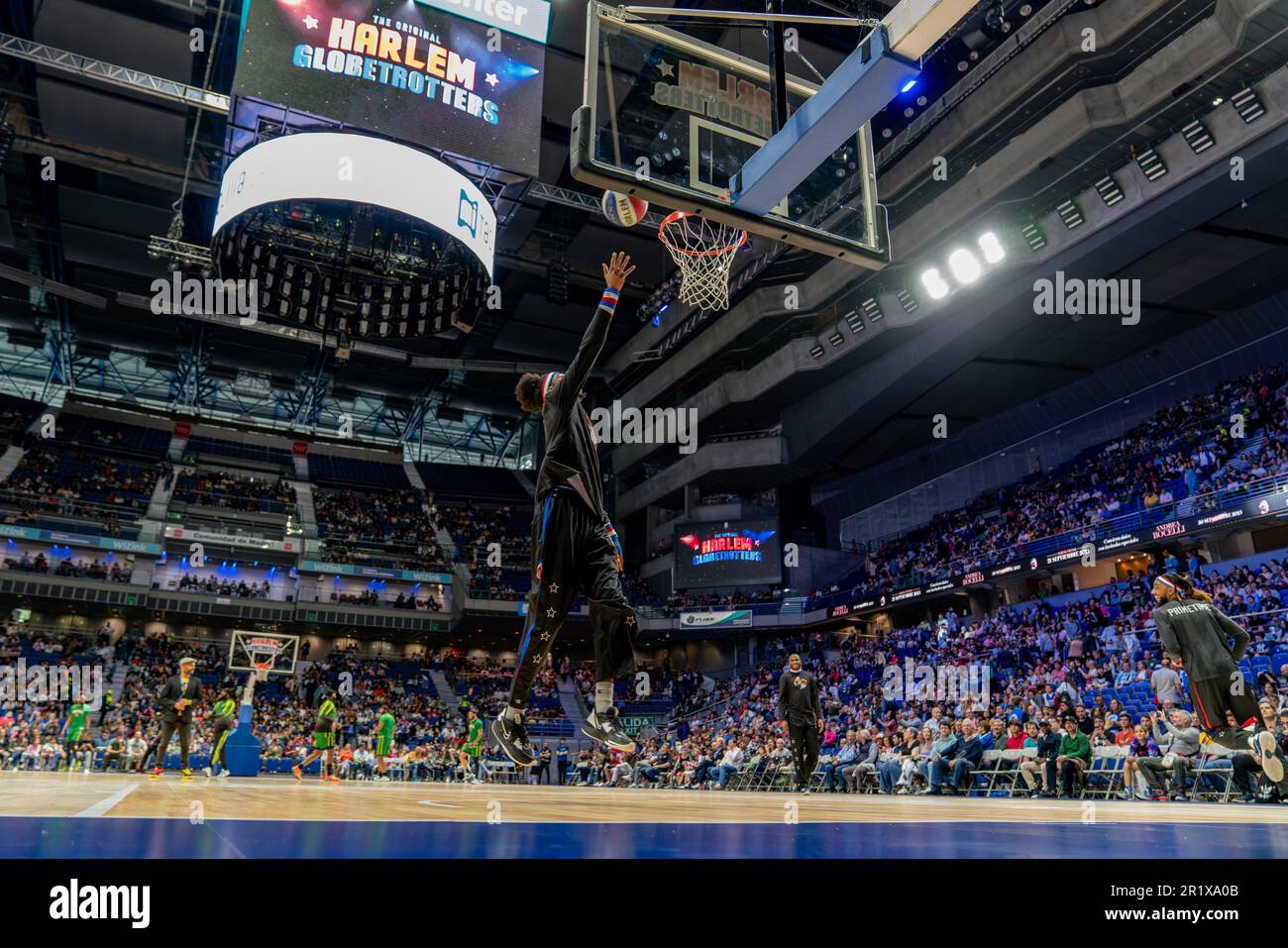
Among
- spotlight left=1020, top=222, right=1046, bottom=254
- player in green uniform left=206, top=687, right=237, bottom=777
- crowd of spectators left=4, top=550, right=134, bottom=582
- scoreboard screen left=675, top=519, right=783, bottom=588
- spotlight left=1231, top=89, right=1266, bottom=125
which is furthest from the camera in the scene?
scoreboard screen left=675, top=519, right=783, bottom=588

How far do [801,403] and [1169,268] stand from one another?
36.8 feet

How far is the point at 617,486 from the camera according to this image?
36.0 metres

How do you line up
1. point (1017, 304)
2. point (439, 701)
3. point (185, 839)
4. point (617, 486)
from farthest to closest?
point (617, 486) < point (439, 701) < point (1017, 304) < point (185, 839)

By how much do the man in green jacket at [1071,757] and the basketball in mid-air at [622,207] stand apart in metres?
8.60

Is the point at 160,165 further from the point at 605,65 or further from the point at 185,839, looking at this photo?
the point at 185,839

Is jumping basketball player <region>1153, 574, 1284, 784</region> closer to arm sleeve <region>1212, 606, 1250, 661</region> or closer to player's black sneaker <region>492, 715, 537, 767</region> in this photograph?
arm sleeve <region>1212, 606, 1250, 661</region>

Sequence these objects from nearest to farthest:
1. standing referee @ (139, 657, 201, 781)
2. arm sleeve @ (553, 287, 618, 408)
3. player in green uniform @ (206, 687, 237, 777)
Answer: arm sleeve @ (553, 287, 618, 408) < standing referee @ (139, 657, 201, 781) < player in green uniform @ (206, 687, 237, 777)

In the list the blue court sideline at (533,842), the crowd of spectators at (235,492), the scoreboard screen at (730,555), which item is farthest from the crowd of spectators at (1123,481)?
the crowd of spectators at (235,492)

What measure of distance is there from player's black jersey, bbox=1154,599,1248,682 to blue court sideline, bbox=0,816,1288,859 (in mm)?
4213

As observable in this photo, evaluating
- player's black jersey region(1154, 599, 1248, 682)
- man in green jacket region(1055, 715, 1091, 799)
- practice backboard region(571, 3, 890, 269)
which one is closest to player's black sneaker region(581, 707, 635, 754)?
practice backboard region(571, 3, 890, 269)

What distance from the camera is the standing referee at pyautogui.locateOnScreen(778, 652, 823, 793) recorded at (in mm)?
10578

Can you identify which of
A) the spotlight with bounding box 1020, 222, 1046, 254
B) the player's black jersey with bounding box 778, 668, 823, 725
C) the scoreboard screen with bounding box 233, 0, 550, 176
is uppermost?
the spotlight with bounding box 1020, 222, 1046, 254

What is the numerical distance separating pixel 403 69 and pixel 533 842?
12.2 metres
